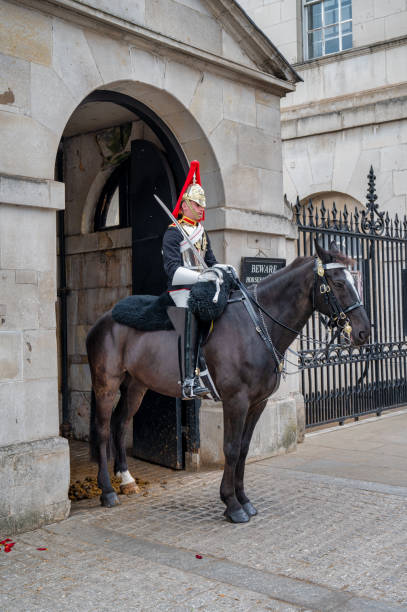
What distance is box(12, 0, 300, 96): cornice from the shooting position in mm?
5484

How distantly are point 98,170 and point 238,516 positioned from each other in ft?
16.7

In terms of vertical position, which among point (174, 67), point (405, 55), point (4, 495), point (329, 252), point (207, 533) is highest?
point (405, 55)

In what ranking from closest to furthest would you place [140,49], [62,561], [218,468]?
[62,561], [140,49], [218,468]

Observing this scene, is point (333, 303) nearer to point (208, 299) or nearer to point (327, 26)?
point (208, 299)

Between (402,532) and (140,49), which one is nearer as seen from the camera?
(402,532)

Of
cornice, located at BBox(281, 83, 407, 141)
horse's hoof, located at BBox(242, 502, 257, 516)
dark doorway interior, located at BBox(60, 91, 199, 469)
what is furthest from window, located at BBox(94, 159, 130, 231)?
cornice, located at BBox(281, 83, 407, 141)

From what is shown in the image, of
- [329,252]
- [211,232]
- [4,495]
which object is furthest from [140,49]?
[4,495]

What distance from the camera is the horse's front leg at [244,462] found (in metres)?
5.42

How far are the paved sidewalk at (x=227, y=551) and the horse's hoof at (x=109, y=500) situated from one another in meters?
0.08

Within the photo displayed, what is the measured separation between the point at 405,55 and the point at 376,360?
21.1 feet

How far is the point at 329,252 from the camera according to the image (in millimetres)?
5301

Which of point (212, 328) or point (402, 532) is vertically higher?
point (212, 328)

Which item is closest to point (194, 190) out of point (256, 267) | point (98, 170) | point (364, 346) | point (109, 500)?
point (256, 267)

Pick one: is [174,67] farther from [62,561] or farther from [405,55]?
[405,55]
